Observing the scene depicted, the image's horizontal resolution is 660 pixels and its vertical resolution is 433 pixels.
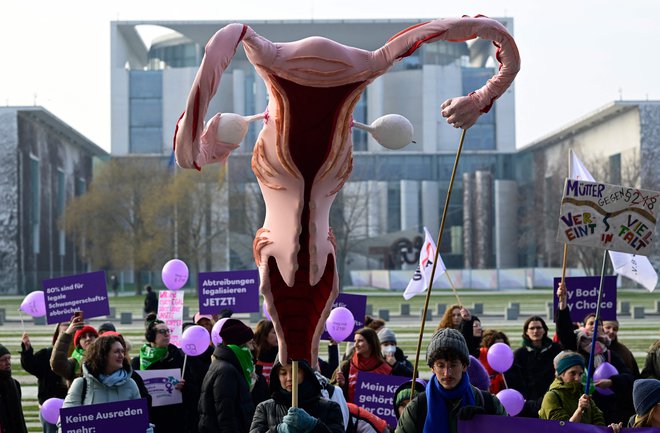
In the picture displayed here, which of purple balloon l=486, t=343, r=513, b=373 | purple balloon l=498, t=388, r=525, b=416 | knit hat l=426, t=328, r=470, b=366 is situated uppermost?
knit hat l=426, t=328, r=470, b=366

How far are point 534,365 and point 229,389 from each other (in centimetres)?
305

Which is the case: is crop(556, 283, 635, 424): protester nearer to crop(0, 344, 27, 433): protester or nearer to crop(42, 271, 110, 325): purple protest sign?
crop(0, 344, 27, 433): protester

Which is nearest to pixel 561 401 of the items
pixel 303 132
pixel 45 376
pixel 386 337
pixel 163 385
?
pixel 386 337

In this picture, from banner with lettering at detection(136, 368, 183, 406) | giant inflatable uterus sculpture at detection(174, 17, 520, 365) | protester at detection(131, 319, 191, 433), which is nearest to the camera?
giant inflatable uterus sculpture at detection(174, 17, 520, 365)

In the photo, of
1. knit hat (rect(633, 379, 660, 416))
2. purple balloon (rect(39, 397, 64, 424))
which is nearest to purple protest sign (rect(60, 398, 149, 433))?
purple balloon (rect(39, 397, 64, 424))

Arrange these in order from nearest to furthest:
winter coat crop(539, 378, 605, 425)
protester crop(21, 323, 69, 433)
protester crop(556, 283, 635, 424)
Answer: winter coat crop(539, 378, 605, 425) → protester crop(556, 283, 635, 424) → protester crop(21, 323, 69, 433)

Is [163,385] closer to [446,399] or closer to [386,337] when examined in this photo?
[386,337]

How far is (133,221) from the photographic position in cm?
6838

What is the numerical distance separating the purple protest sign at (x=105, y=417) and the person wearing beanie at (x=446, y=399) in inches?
117

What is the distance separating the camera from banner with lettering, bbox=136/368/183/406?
378 inches

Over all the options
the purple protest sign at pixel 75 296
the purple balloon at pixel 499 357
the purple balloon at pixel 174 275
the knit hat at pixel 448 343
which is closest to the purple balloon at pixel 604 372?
the purple balloon at pixel 499 357

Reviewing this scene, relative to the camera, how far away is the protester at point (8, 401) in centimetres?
872

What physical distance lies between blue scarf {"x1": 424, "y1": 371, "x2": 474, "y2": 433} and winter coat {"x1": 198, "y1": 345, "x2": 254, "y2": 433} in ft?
12.4

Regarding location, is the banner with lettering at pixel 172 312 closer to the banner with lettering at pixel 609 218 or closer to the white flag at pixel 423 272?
the white flag at pixel 423 272
